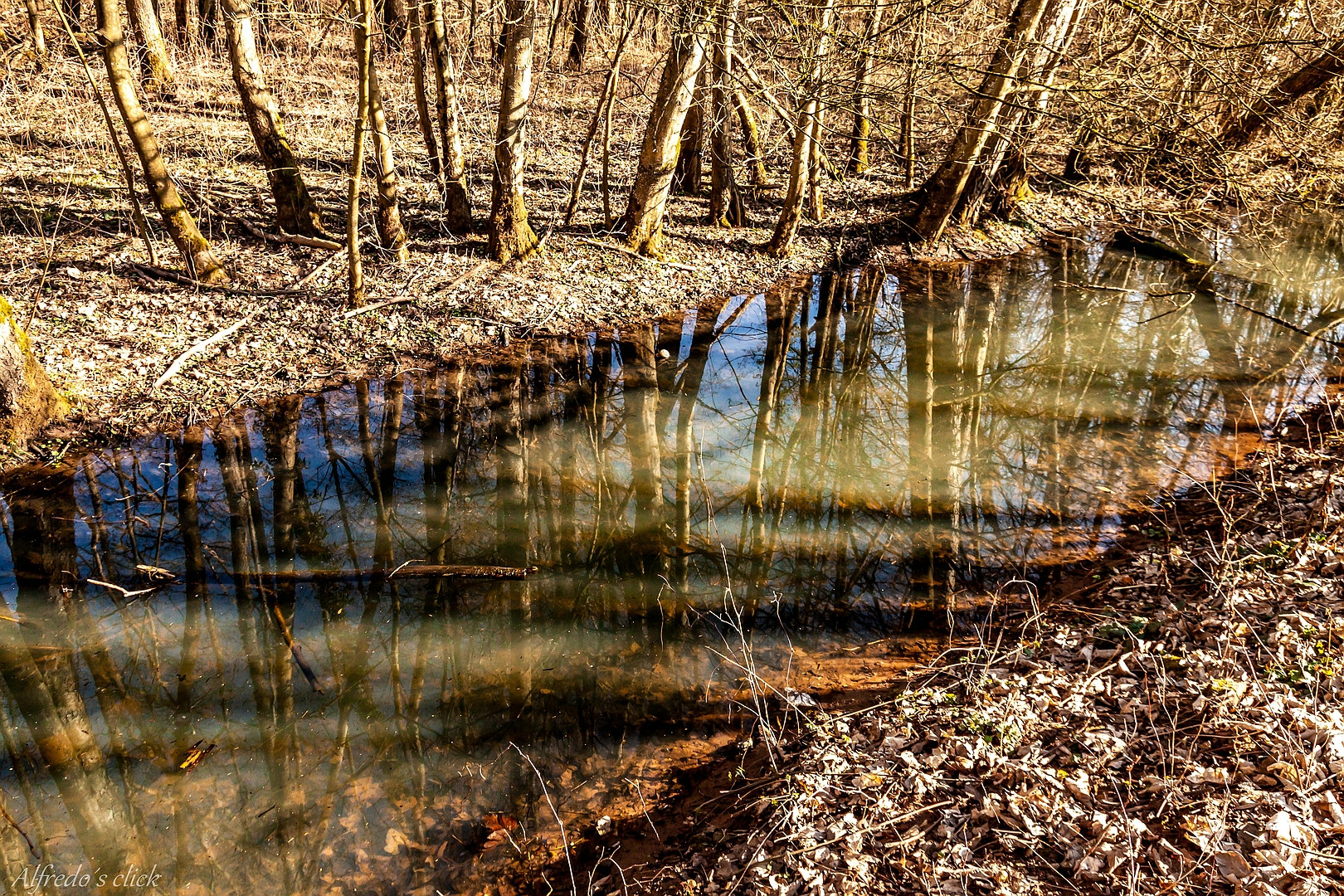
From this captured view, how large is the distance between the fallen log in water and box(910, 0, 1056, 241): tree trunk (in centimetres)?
690

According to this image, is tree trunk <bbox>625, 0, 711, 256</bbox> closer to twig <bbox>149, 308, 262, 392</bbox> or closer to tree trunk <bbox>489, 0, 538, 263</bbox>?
tree trunk <bbox>489, 0, 538, 263</bbox>

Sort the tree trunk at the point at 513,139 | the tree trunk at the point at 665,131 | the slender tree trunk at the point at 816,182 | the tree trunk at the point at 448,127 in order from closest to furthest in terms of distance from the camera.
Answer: the tree trunk at the point at 448,127 < the tree trunk at the point at 665,131 < the tree trunk at the point at 513,139 < the slender tree trunk at the point at 816,182

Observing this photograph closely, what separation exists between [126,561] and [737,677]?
5.22 m

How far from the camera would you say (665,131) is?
11.5m

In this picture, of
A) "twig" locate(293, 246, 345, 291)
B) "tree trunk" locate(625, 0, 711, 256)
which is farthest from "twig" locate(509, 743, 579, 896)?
"tree trunk" locate(625, 0, 711, 256)

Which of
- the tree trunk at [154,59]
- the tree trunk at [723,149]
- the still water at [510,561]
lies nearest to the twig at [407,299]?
the still water at [510,561]

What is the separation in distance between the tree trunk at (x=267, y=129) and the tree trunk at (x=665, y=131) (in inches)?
192

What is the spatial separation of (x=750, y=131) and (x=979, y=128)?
4.26 meters

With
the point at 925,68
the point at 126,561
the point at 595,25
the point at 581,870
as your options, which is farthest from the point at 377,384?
the point at 595,25

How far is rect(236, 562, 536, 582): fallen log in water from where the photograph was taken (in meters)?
6.45

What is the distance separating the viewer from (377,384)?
9.33 meters

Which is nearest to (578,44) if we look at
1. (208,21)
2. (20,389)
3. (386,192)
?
(208,21)

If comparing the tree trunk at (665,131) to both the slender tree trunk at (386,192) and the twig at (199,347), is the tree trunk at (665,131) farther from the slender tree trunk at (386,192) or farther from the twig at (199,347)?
the twig at (199,347)

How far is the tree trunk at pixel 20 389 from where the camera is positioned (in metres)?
6.88
